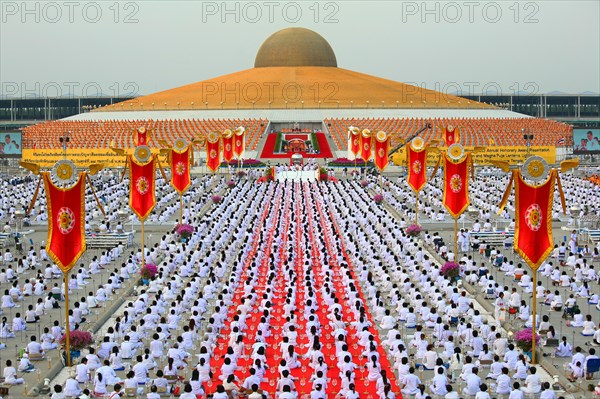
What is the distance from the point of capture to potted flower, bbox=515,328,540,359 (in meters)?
20.6


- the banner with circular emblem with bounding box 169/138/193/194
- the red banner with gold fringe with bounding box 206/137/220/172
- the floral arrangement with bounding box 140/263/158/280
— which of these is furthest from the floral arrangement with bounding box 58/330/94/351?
the red banner with gold fringe with bounding box 206/137/220/172

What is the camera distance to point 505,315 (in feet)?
77.4

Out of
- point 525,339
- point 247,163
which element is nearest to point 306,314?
point 525,339

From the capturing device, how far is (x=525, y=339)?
67.7 feet

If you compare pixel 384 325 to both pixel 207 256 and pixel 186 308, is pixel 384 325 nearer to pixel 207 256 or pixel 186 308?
pixel 186 308

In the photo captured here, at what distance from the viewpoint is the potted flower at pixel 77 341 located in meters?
20.6

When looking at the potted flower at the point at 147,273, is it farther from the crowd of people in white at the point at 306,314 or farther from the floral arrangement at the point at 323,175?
the floral arrangement at the point at 323,175

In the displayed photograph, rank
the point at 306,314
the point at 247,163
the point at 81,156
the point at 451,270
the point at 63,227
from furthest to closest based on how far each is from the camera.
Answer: the point at 247,163 < the point at 81,156 < the point at 451,270 < the point at 306,314 < the point at 63,227

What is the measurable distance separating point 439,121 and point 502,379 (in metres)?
70.1

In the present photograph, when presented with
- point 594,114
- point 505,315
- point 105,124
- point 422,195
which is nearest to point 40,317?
point 505,315

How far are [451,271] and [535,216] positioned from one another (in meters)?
6.27

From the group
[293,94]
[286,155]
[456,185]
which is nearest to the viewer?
[456,185]

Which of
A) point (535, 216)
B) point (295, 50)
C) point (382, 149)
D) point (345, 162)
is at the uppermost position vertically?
point (295, 50)

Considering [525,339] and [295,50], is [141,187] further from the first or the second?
[295,50]
